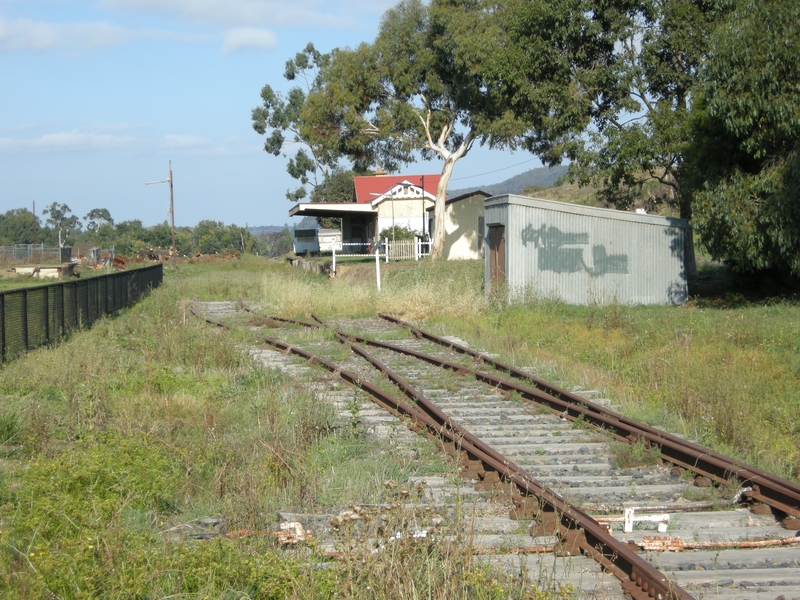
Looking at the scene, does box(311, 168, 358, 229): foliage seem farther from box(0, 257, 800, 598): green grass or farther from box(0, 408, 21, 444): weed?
box(0, 408, 21, 444): weed

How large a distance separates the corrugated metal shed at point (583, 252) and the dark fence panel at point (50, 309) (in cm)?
980

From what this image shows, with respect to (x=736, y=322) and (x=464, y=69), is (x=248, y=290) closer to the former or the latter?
(x=464, y=69)

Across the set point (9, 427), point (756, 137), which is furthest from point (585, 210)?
point (9, 427)

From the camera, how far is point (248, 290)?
3083 cm

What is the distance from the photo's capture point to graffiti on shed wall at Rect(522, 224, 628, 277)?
68.6ft

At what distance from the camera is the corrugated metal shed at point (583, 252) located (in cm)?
2077

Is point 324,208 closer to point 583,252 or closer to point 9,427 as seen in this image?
point 583,252

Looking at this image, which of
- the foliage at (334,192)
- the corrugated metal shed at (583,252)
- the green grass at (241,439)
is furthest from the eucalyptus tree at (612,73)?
the foliage at (334,192)

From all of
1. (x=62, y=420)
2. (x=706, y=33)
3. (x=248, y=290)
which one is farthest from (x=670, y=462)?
(x=248, y=290)

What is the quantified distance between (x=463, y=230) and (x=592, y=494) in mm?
39673

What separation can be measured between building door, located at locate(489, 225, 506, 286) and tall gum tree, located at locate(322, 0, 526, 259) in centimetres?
1680

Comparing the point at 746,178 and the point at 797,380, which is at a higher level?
the point at 746,178

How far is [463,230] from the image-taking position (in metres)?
45.8

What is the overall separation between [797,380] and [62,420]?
9.36 m
